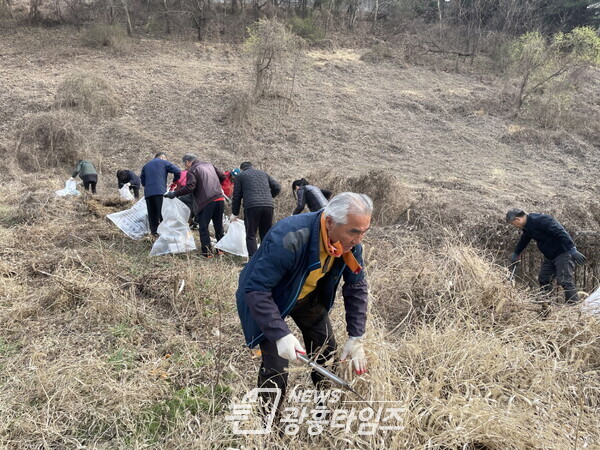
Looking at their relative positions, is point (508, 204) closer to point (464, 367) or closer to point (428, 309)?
point (428, 309)

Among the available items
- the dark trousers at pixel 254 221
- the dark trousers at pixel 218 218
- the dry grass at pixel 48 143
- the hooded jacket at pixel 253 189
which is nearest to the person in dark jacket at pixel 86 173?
the dry grass at pixel 48 143

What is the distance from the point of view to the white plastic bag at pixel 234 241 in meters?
5.00

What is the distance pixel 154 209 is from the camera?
5430mm

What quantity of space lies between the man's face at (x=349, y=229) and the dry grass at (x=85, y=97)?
42.4ft

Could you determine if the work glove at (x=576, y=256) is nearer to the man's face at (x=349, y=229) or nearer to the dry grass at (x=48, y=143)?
the man's face at (x=349, y=229)

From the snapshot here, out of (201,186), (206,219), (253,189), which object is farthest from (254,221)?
(201,186)

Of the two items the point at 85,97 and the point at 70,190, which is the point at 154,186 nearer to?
the point at 70,190

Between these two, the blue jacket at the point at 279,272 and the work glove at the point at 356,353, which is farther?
the work glove at the point at 356,353

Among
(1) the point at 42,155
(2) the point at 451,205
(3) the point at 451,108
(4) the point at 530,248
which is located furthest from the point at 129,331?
(3) the point at 451,108

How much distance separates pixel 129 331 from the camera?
10.1 feet

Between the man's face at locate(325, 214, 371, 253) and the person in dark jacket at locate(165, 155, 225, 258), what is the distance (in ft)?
10.4

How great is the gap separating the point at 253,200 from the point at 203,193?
24.0 inches

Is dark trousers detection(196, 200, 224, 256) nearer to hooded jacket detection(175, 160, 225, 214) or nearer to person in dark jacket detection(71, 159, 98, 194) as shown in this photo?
hooded jacket detection(175, 160, 225, 214)

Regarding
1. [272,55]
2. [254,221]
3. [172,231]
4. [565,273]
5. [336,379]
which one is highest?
[272,55]
